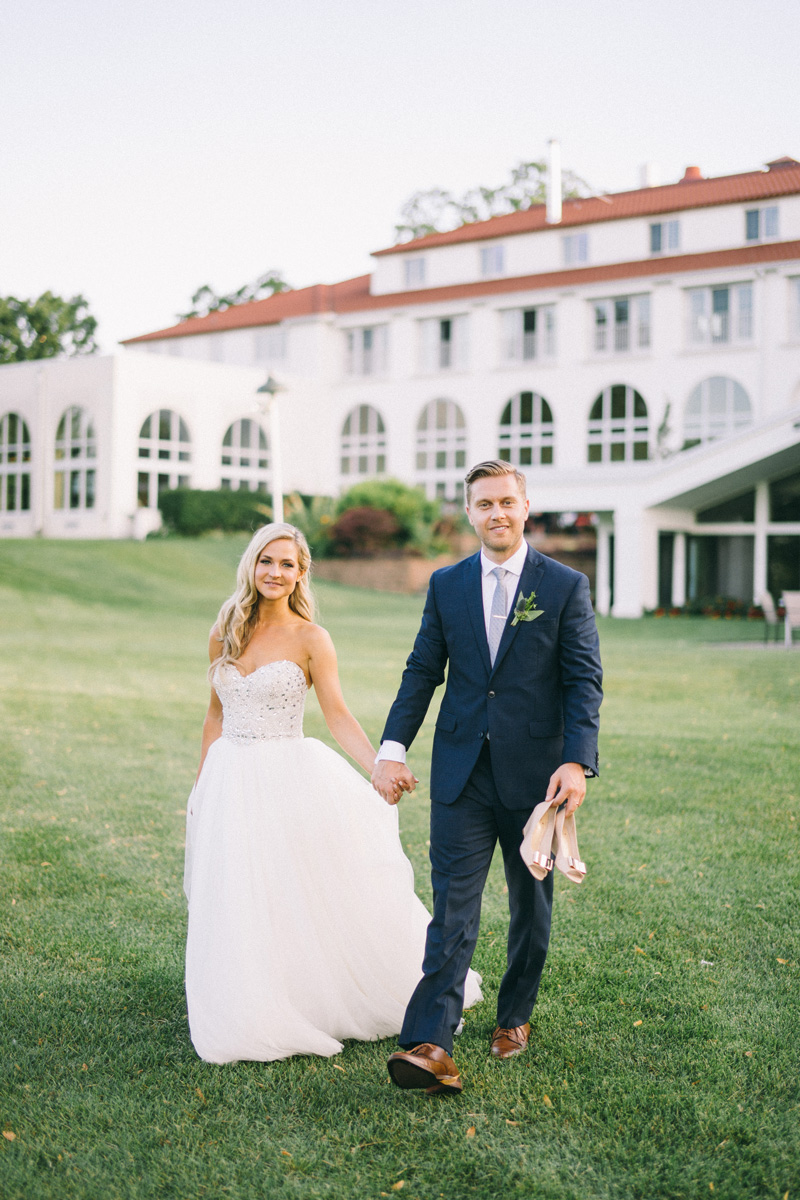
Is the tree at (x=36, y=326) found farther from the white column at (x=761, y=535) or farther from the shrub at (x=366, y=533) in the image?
the white column at (x=761, y=535)

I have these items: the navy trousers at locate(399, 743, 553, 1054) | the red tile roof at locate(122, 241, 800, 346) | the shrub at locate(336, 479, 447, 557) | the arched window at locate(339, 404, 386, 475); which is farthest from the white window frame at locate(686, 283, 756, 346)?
the navy trousers at locate(399, 743, 553, 1054)

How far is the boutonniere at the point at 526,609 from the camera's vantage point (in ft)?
12.1

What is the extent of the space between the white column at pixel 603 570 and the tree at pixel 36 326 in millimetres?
37682

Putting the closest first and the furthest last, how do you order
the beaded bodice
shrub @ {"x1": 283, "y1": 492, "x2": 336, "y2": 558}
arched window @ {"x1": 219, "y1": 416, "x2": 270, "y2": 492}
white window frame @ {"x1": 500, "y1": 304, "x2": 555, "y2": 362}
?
the beaded bodice < shrub @ {"x1": 283, "y1": 492, "x2": 336, "y2": 558} < white window frame @ {"x1": 500, "y1": 304, "x2": 555, "y2": 362} < arched window @ {"x1": 219, "y1": 416, "x2": 270, "y2": 492}

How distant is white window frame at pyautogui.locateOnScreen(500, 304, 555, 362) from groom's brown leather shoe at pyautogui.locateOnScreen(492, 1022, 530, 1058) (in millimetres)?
38322

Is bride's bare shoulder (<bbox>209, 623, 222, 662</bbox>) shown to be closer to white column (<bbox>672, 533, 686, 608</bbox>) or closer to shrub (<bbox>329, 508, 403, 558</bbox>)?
shrub (<bbox>329, 508, 403, 558</bbox>)

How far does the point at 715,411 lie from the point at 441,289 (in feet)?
38.7

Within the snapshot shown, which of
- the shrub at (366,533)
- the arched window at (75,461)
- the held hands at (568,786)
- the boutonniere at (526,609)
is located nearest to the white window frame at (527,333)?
the shrub at (366,533)

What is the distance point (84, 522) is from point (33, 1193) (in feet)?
122

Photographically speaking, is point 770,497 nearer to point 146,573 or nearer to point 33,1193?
point 146,573

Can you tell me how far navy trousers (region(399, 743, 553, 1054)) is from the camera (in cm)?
364

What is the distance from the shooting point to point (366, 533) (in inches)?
1244

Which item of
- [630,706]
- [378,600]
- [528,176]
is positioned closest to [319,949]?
[630,706]

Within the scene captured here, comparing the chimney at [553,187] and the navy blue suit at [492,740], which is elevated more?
the chimney at [553,187]
